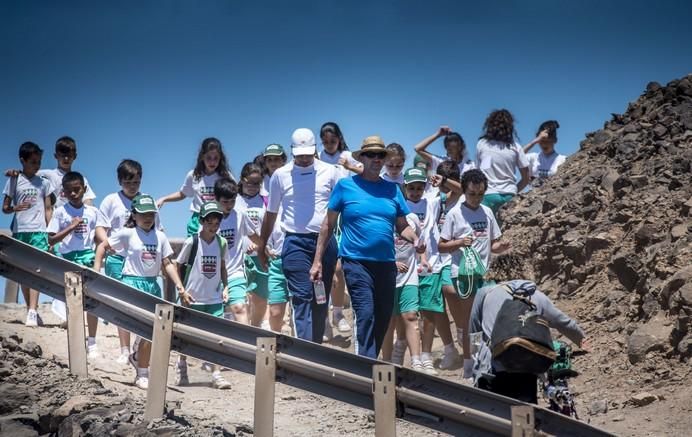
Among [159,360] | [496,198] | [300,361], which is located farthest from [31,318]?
[496,198]

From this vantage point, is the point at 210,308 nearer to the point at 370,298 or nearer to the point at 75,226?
the point at 75,226

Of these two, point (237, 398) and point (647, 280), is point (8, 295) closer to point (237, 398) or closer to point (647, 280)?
point (237, 398)

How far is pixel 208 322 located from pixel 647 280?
17.6 ft

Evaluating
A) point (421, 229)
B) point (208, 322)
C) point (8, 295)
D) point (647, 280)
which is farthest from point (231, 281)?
point (8, 295)

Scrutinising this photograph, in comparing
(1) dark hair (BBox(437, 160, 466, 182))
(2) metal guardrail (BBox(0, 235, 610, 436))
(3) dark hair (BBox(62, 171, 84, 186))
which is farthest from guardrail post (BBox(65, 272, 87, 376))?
(1) dark hair (BBox(437, 160, 466, 182))

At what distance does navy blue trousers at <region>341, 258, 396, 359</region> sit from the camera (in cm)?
930

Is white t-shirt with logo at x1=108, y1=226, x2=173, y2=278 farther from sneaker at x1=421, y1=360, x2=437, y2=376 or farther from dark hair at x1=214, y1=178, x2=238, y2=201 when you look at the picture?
sneaker at x1=421, y1=360, x2=437, y2=376

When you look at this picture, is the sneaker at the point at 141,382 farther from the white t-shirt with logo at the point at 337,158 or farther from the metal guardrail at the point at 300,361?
the white t-shirt with logo at the point at 337,158

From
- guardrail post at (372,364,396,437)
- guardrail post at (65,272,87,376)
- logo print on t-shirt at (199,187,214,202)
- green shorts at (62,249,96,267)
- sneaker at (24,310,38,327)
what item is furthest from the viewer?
sneaker at (24,310,38,327)

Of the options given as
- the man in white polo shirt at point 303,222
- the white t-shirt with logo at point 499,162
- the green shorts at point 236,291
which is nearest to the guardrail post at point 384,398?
the man in white polo shirt at point 303,222

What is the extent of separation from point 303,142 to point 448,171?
3.22m

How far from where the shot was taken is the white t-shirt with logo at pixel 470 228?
37.5 feet

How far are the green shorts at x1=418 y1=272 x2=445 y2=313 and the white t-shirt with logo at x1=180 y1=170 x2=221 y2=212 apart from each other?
2.90 m

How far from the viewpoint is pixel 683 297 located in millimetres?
10102
